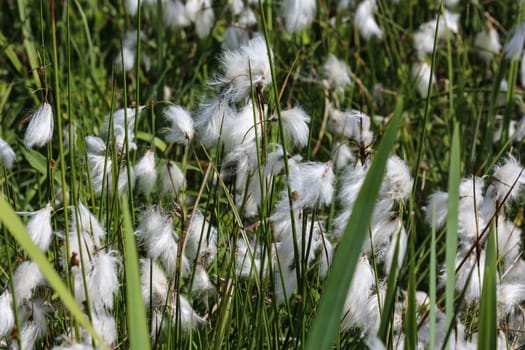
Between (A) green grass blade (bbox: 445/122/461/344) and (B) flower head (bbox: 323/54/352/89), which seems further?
(B) flower head (bbox: 323/54/352/89)

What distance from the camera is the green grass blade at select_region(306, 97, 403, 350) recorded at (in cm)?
79

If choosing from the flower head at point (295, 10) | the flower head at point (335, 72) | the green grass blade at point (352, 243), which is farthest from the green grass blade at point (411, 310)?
the flower head at point (335, 72)

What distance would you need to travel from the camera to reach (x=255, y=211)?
1848 mm

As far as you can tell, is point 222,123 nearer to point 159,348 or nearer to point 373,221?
point 373,221

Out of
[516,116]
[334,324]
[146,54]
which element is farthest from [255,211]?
[516,116]

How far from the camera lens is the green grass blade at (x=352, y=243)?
79 centimetres

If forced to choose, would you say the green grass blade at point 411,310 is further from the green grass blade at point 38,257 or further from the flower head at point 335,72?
the flower head at point 335,72

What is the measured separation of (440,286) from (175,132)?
0.55 m

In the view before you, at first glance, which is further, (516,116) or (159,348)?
(516,116)

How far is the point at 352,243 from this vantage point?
791mm

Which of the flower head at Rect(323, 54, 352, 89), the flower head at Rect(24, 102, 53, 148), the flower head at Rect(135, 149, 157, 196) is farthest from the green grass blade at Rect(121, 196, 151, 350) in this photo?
the flower head at Rect(323, 54, 352, 89)

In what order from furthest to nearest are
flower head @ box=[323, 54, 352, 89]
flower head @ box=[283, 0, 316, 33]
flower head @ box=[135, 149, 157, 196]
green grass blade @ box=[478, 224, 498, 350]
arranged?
flower head @ box=[323, 54, 352, 89] < flower head @ box=[283, 0, 316, 33] < flower head @ box=[135, 149, 157, 196] < green grass blade @ box=[478, 224, 498, 350]

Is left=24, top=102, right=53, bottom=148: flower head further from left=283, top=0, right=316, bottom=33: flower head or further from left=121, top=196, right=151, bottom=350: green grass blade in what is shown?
left=283, top=0, right=316, bottom=33: flower head

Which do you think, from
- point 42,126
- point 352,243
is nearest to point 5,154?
point 42,126
